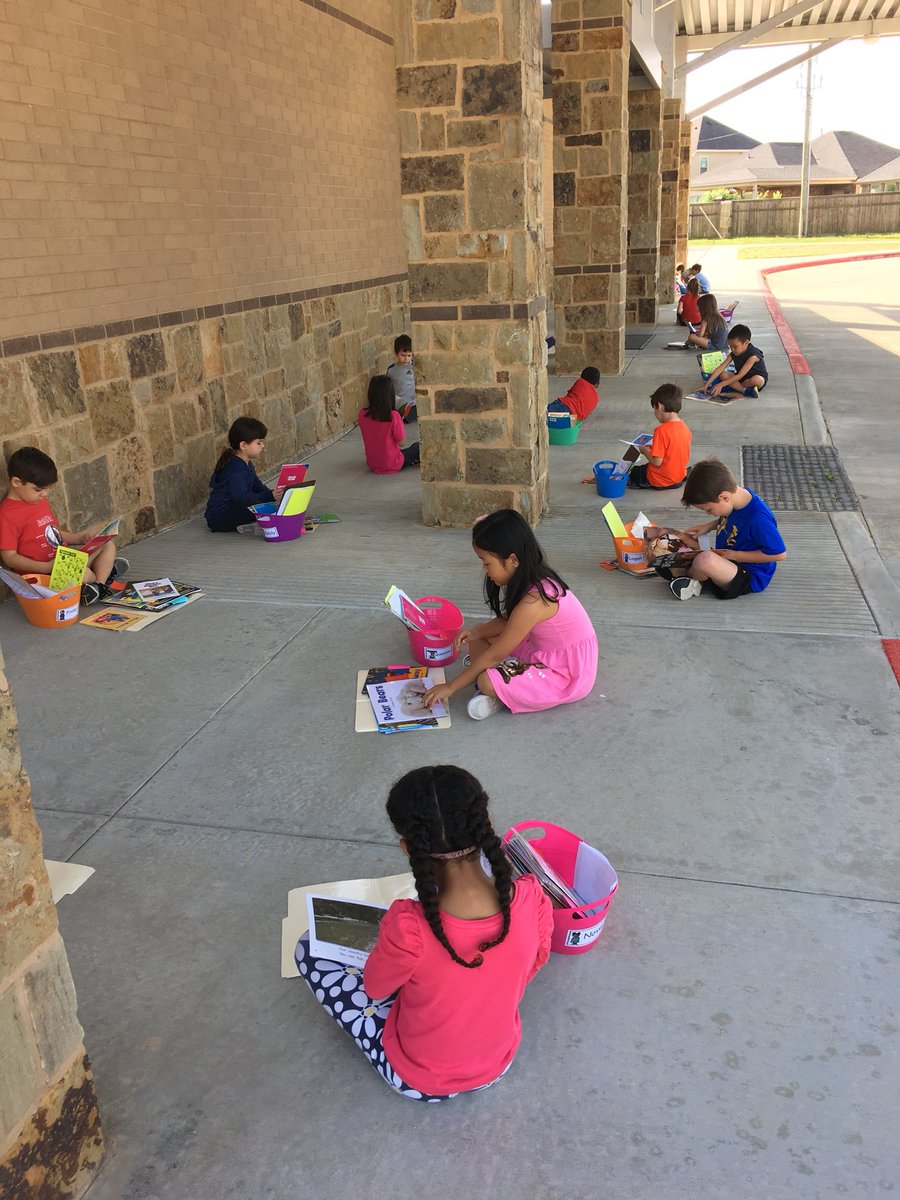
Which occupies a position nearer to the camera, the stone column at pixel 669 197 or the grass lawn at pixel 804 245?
the stone column at pixel 669 197

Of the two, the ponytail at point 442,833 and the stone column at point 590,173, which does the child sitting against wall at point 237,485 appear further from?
the stone column at point 590,173

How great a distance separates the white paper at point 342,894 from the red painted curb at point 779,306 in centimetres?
1114

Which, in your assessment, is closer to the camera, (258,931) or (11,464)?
(258,931)

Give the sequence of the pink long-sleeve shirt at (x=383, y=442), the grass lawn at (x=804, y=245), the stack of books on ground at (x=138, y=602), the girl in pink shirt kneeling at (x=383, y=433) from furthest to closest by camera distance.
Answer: the grass lawn at (x=804, y=245), the pink long-sleeve shirt at (x=383, y=442), the girl in pink shirt kneeling at (x=383, y=433), the stack of books on ground at (x=138, y=602)

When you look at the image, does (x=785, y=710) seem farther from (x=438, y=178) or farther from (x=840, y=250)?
(x=840, y=250)

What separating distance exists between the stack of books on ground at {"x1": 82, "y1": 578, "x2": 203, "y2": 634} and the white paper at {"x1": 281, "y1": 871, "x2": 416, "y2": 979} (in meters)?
2.72

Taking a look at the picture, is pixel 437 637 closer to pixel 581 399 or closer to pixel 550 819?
pixel 550 819

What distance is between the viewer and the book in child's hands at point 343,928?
2.75 m

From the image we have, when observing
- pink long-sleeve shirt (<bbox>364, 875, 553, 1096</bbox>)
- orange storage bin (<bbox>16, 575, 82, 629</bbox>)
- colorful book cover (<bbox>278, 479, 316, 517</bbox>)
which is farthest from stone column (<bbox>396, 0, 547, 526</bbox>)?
pink long-sleeve shirt (<bbox>364, 875, 553, 1096</bbox>)

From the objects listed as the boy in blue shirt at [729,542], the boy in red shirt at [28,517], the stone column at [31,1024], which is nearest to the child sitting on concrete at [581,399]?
the boy in blue shirt at [729,542]

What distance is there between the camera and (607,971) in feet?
9.36

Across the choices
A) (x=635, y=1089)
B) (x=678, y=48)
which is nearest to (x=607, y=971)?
(x=635, y=1089)

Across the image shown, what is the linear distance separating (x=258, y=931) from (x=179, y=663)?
7.25 feet

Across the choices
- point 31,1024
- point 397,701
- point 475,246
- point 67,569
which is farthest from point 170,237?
point 31,1024
